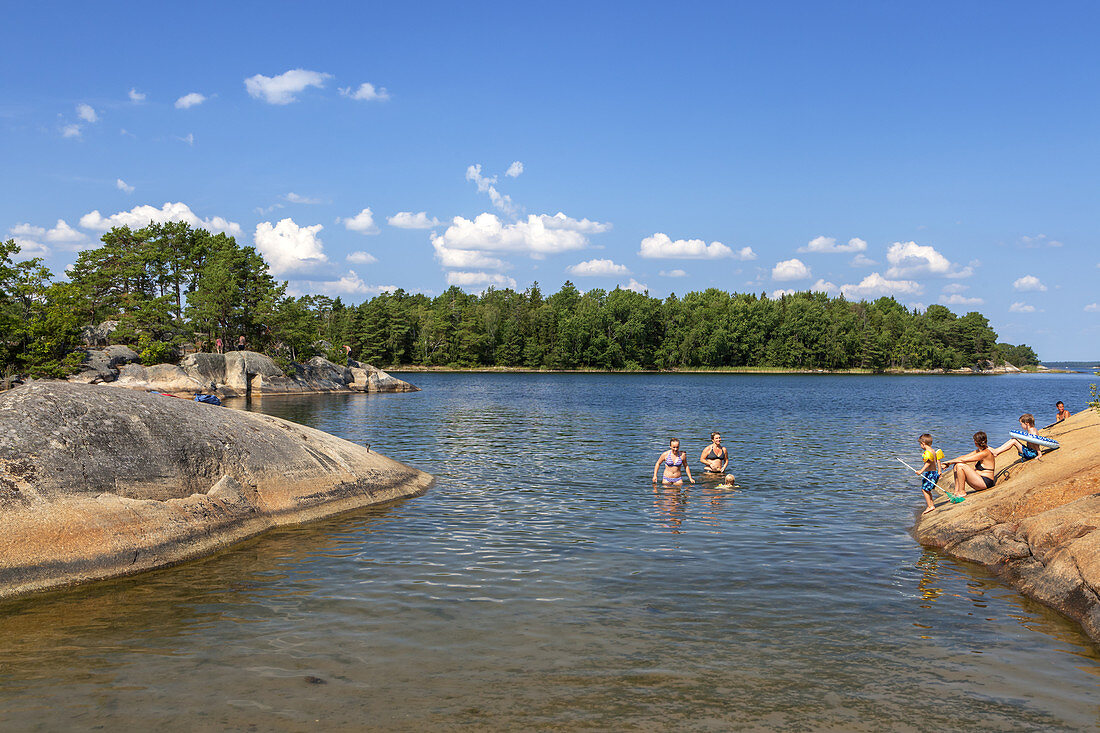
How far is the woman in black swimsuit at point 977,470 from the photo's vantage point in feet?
58.0

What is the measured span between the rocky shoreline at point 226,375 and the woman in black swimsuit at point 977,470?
53.9m

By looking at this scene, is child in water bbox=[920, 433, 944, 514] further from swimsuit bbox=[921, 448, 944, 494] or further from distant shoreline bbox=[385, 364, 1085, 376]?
distant shoreline bbox=[385, 364, 1085, 376]

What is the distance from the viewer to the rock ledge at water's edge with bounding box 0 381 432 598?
1145cm

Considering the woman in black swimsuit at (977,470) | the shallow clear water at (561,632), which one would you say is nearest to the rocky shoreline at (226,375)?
the shallow clear water at (561,632)

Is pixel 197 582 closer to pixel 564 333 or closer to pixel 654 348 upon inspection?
pixel 564 333

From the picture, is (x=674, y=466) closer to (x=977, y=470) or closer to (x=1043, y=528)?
(x=977, y=470)

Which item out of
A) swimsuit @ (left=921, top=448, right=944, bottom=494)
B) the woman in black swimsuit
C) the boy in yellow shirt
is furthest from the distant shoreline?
the woman in black swimsuit

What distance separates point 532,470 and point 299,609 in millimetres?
15859

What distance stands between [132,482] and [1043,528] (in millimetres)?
17112

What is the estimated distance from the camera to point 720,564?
46.2ft

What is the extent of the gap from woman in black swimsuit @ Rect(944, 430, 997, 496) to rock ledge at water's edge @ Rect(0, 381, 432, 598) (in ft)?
50.9

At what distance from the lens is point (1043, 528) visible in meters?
13.1

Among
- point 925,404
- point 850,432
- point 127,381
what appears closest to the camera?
point 850,432

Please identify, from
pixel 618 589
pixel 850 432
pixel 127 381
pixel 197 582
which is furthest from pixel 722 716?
pixel 127 381
